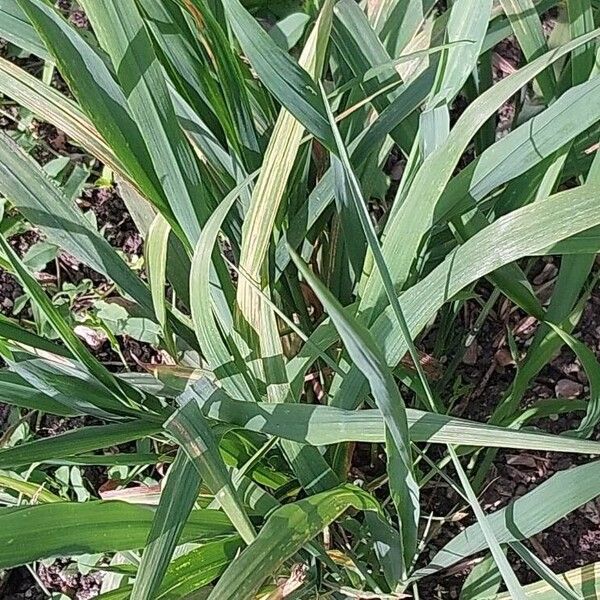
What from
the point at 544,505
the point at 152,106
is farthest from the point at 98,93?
the point at 544,505

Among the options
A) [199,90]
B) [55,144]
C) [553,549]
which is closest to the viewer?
[199,90]

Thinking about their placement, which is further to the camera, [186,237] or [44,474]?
[44,474]

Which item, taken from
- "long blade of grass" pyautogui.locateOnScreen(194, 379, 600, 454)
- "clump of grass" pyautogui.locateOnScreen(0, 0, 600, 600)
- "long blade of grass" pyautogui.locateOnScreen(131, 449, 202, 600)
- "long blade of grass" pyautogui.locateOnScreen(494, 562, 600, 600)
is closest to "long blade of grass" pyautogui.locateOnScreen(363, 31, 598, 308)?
"clump of grass" pyautogui.locateOnScreen(0, 0, 600, 600)

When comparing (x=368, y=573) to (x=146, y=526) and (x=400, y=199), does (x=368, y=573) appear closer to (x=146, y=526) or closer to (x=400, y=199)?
(x=146, y=526)

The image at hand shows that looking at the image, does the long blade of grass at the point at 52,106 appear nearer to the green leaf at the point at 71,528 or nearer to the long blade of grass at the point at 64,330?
the long blade of grass at the point at 64,330

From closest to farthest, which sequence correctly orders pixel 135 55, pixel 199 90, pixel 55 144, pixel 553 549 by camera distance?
pixel 135 55, pixel 199 90, pixel 553 549, pixel 55 144

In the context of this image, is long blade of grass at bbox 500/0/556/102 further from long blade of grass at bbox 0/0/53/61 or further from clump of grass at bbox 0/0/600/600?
long blade of grass at bbox 0/0/53/61

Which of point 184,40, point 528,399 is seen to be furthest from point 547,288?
point 184,40

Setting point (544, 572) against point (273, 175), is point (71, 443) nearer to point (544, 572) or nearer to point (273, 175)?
point (273, 175)

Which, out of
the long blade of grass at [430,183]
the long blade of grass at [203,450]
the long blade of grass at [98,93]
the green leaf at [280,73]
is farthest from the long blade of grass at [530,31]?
the long blade of grass at [203,450]
